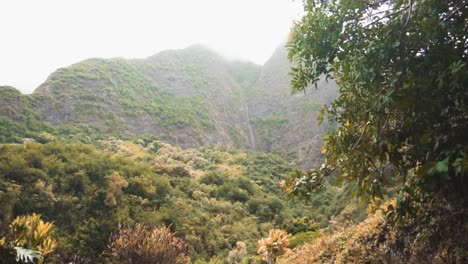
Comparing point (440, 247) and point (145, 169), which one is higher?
point (440, 247)

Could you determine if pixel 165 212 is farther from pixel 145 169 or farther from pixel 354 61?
pixel 354 61

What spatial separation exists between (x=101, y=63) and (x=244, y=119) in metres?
23.9

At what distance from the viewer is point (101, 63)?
164ft

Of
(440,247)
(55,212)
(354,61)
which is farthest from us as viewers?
(55,212)

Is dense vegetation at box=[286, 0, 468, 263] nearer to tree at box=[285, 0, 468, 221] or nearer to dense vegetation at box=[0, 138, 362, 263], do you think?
tree at box=[285, 0, 468, 221]

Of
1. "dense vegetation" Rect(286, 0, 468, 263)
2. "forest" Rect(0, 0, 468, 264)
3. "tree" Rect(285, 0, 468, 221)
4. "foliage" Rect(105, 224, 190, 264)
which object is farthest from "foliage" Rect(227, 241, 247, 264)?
"tree" Rect(285, 0, 468, 221)

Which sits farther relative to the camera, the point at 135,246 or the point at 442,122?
the point at 135,246

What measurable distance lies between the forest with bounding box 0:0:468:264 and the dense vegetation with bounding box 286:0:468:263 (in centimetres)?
2

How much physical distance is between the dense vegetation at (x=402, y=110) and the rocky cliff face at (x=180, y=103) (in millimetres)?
29716

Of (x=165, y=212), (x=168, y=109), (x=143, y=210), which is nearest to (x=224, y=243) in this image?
(x=165, y=212)

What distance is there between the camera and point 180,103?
48594 millimetres

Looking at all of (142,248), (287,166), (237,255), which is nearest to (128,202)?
(237,255)

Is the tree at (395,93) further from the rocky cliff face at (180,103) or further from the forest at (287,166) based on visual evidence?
the rocky cliff face at (180,103)

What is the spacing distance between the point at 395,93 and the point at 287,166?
1333 inches
